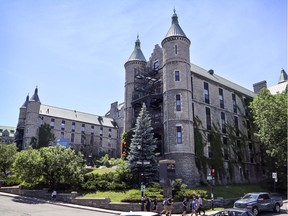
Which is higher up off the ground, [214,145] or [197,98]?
[197,98]

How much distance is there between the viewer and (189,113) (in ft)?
112

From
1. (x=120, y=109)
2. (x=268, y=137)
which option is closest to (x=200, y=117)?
(x=268, y=137)

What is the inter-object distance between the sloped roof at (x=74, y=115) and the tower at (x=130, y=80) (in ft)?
121

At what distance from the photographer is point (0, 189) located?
3397cm

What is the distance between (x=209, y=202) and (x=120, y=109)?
6359 centimetres

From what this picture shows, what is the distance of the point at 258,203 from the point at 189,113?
15.9 m

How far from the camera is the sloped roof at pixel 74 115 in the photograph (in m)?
72.8

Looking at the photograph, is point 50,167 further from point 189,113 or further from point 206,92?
point 206,92

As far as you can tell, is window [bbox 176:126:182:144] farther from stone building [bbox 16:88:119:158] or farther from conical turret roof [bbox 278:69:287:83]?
conical turret roof [bbox 278:69:287:83]

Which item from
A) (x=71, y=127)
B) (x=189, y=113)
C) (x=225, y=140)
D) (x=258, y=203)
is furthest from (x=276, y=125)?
(x=71, y=127)

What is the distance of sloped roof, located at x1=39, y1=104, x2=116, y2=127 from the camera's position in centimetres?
7276

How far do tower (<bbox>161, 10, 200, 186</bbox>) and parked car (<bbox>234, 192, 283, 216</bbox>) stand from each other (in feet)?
35.9

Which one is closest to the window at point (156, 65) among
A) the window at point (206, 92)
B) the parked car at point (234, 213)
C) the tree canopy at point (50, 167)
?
the window at point (206, 92)

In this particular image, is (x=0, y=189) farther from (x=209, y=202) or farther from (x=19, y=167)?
(x=209, y=202)
